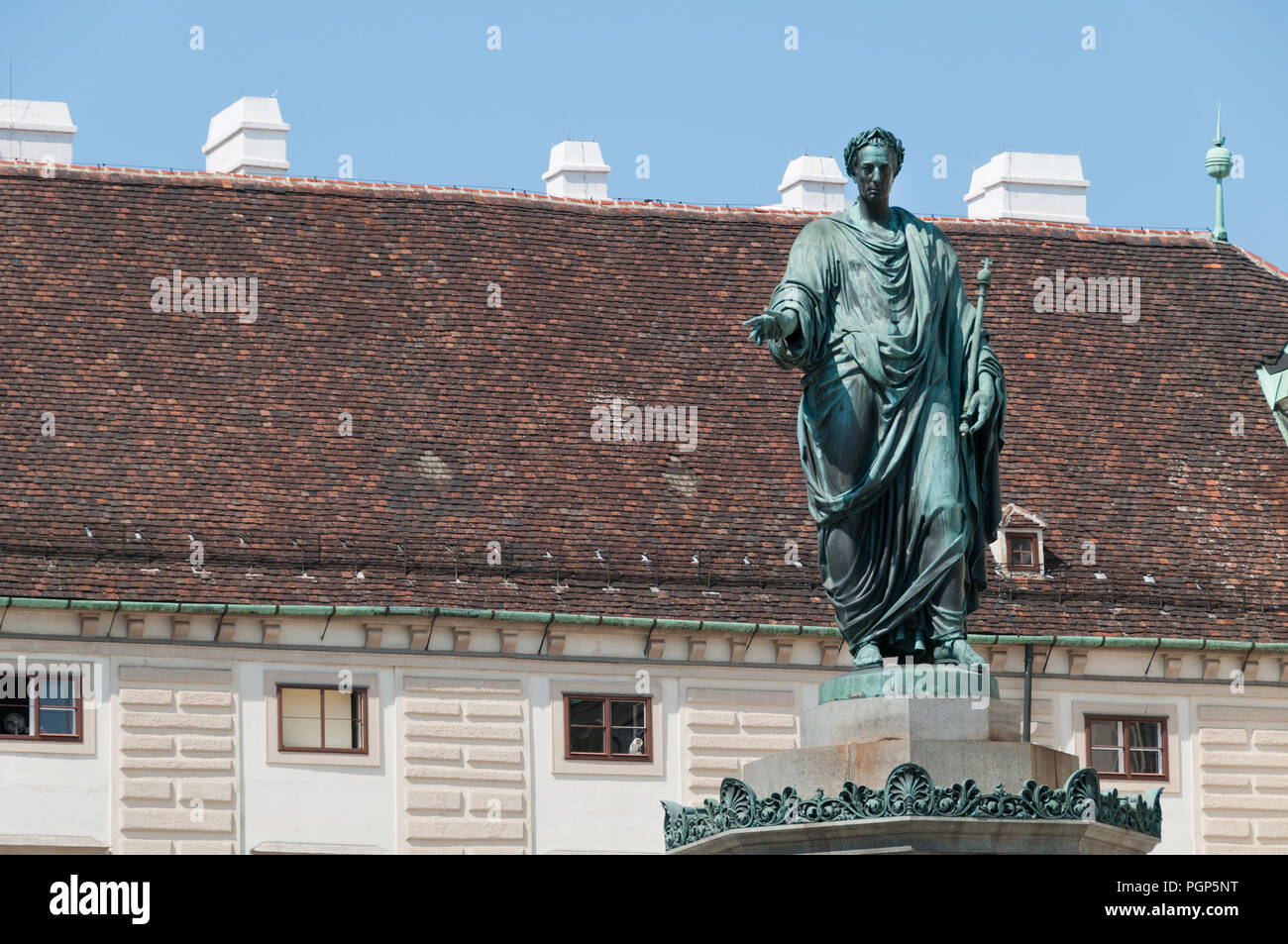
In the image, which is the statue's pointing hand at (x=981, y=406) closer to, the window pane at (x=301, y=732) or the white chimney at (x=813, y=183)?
the window pane at (x=301, y=732)

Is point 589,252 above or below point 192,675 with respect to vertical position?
above

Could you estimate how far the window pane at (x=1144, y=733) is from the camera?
3966 cm

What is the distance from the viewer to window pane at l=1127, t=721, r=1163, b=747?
3966cm

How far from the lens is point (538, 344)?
40.7 metres

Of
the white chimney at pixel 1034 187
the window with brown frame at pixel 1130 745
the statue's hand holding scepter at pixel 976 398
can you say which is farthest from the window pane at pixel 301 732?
the statue's hand holding scepter at pixel 976 398

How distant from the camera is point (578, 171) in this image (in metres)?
45.7

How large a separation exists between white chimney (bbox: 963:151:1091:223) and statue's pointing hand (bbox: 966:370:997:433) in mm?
32851

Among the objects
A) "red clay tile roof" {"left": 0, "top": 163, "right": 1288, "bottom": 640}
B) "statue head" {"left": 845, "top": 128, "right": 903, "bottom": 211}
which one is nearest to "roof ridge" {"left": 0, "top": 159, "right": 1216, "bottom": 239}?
"red clay tile roof" {"left": 0, "top": 163, "right": 1288, "bottom": 640}

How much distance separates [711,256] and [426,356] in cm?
462

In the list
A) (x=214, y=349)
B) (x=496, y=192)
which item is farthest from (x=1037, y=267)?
(x=214, y=349)

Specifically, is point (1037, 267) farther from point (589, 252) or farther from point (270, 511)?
point (270, 511)

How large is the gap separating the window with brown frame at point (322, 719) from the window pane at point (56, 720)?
2.31 metres

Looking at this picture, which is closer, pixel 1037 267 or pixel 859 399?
pixel 859 399
